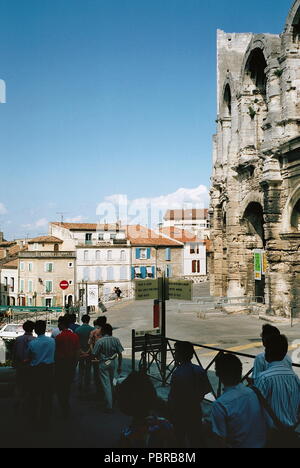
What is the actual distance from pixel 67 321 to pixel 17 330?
1205cm

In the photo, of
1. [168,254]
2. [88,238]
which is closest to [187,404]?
[168,254]

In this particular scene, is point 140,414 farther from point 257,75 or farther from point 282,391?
point 257,75

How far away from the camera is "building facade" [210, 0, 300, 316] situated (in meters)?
21.3

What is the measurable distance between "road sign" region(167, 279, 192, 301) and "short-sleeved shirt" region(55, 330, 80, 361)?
2.67 meters

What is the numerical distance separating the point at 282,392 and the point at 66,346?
4176 mm

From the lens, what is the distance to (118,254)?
50.8 metres

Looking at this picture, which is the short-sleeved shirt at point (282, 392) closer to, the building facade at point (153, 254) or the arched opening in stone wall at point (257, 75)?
the arched opening in stone wall at point (257, 75)

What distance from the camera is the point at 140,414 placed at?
3.84 meters

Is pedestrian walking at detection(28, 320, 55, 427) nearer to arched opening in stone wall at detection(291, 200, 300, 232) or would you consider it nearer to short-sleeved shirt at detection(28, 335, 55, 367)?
short-sleeved shirt at detection(28, 335, 55, 367)

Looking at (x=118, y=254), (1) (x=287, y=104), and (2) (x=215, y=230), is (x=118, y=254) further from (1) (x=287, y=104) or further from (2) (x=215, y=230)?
(1) (x=287, y=104)

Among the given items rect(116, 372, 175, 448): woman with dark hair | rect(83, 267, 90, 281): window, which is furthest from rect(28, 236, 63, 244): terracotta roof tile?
rect(116, 372, 175, 448): woman with dark hair

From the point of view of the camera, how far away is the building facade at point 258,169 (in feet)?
69.8

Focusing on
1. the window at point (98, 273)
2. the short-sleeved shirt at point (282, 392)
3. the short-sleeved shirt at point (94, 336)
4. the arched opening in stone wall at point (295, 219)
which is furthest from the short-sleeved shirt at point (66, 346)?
the window at point (98, 273)
